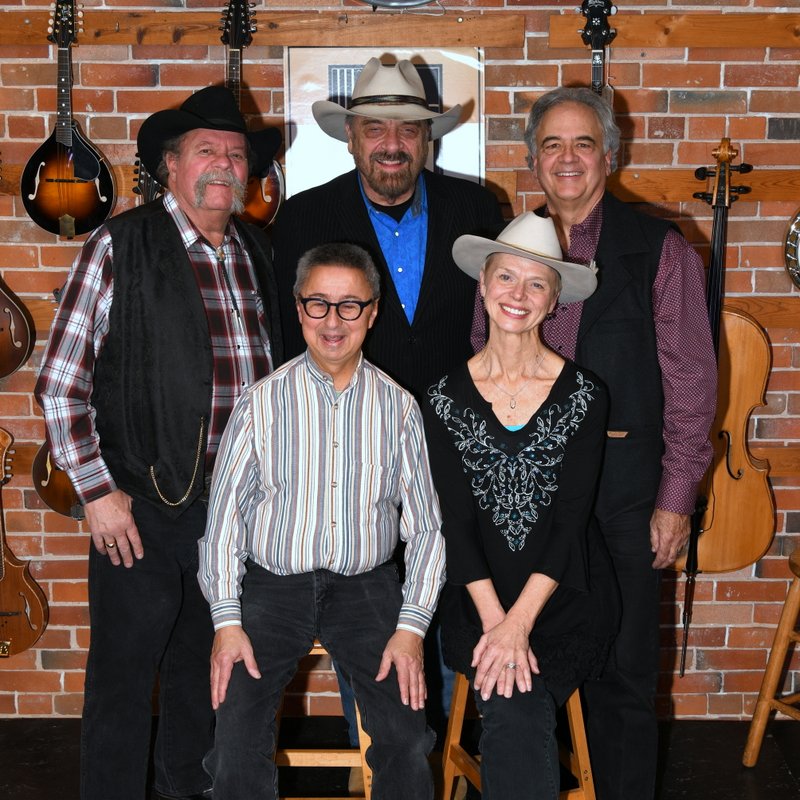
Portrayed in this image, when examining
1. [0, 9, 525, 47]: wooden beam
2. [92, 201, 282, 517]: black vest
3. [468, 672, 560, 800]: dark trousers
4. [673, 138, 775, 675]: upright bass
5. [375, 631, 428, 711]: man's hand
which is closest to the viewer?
[468, 672, 560, 800]: dark trousers

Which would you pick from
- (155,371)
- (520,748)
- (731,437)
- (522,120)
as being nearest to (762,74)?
(522,120)

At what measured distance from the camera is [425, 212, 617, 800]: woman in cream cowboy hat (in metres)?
2.22

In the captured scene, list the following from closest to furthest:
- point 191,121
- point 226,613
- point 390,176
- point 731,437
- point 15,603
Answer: point 226,613 → point 191,121 → point 390,176 → point 731,437 → point 15,603

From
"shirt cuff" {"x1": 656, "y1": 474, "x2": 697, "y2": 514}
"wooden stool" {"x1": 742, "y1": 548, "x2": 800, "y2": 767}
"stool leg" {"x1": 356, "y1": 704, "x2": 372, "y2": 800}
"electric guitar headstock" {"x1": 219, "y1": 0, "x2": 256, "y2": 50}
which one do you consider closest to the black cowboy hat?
"electric guitar headstock" {"x1": 219, "y1": 0, "x2": 256, "y2": 50}

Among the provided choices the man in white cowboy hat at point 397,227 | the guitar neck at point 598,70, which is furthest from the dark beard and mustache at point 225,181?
the guitar neck at point 598,70

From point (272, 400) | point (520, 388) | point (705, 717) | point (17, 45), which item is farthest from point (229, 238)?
point (705, 717)

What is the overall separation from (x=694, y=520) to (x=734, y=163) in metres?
1.10

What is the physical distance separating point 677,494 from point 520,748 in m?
0.70

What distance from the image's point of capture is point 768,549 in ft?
10.5

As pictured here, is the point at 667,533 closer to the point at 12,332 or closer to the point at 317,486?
the point at 317,486

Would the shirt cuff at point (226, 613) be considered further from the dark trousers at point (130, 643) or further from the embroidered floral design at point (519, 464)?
the embroidered floral design at point (519, 464)

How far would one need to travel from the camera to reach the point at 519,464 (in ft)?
7.30

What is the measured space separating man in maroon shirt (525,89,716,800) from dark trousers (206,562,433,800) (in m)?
0.56

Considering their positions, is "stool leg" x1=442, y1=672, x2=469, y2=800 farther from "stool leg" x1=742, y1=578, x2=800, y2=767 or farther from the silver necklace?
"stool leg" x1=742, y1=578, x2=800, y2=767
